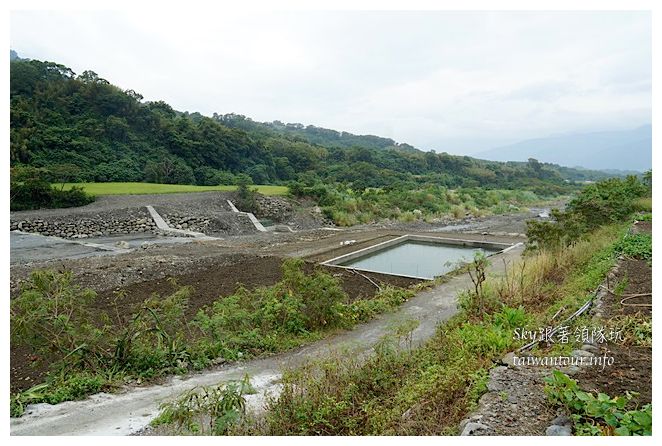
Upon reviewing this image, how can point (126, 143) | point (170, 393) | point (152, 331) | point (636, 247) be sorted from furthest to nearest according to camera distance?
point (126, 143)
point (636, 247)
point (152, 331)
point (170, 393)

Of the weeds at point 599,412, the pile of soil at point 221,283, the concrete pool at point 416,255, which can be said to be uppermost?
the weeds at point 599,412

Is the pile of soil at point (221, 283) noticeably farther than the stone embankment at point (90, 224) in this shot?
No

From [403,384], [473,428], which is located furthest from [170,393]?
[473,428]

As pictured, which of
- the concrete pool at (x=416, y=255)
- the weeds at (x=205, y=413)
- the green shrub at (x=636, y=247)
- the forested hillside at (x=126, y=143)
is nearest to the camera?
the weeds at (x=205, y=413)

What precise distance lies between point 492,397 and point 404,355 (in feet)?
4.09

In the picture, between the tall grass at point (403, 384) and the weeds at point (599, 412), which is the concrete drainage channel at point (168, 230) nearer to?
the tall grass at point (403, 384)

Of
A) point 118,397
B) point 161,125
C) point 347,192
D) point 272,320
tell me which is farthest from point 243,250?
point 161,125

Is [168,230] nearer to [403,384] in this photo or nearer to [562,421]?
[403,384]

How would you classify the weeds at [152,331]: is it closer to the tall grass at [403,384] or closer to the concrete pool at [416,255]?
the tall grass at [403,384]

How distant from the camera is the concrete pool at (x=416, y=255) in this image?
30.9ft

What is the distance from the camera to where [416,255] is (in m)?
11.4

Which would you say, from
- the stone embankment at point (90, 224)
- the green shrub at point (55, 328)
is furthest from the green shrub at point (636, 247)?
the stone embankment at point (90, 224)

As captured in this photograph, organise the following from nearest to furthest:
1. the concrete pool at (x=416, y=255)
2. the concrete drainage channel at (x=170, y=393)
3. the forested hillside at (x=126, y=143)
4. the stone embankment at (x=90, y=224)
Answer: the concrete drainage channel at (x=170, y=393) < the concrete pool at (x=416, y=255) < the stone embankment at (x=90, y=224) < the forested hillside at (x=126, y=143)

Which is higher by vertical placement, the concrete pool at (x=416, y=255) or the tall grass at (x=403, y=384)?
the tall grass at (x=403, y=384)
